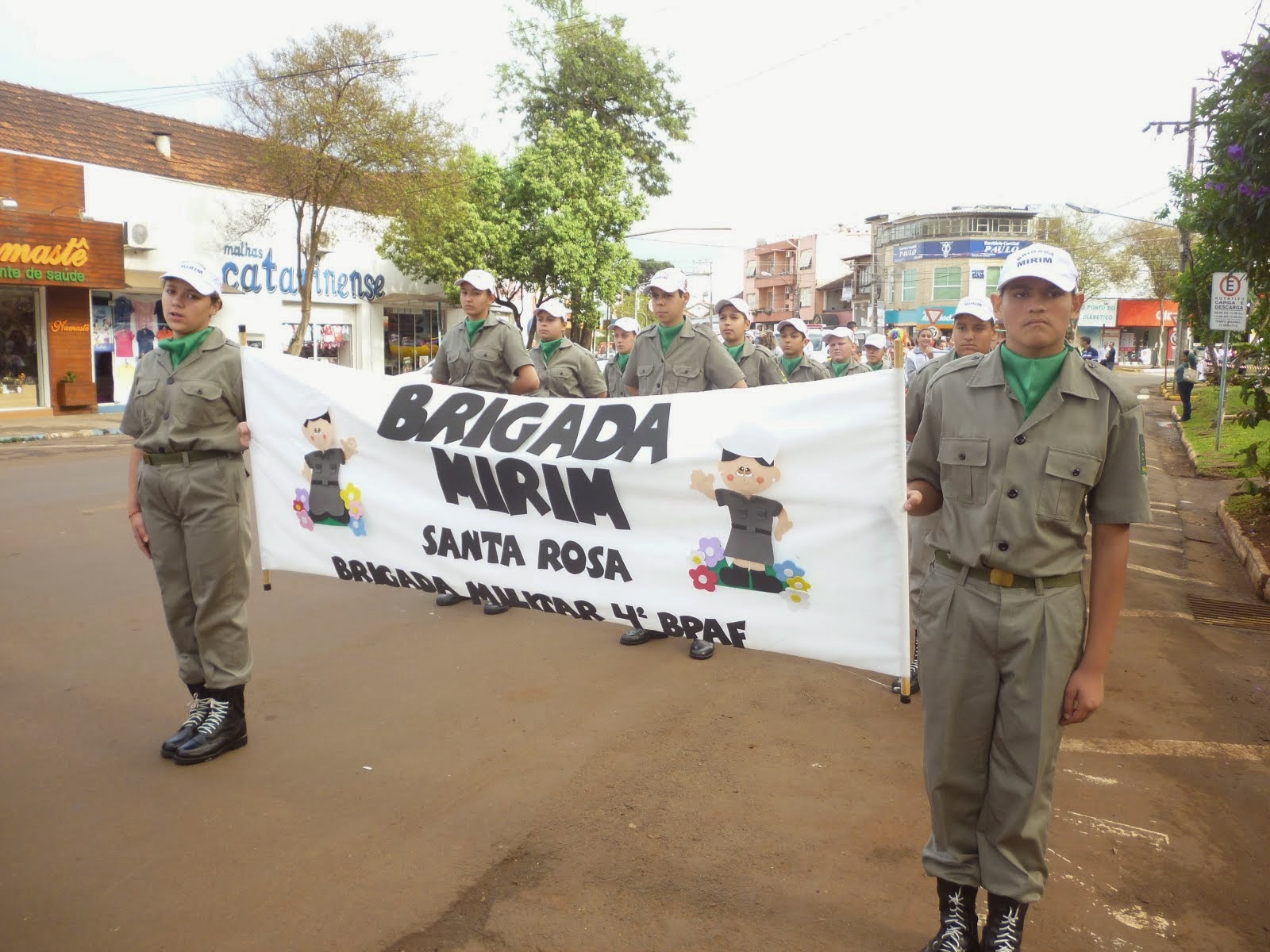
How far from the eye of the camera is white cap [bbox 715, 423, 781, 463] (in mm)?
3816

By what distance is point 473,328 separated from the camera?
7.33 metres

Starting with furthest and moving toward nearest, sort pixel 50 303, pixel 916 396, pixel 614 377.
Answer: pixel 50 303 → pixel 614 377 → pixel 916 396

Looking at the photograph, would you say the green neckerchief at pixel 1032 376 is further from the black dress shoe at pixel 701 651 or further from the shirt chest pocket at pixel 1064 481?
the black dress shoe at pixel 701 651

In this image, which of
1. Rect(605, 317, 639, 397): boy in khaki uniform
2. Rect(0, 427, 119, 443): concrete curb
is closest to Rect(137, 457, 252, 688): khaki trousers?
Rect(605, 317, 639, 397): boy in khaki uniform

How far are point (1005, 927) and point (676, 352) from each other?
4557 millimetres

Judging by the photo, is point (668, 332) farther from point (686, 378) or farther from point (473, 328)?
point (473, 328)

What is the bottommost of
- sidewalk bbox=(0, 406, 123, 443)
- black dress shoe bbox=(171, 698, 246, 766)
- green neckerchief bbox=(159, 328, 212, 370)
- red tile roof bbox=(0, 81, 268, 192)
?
black dress shoe bbox=(171, 698, 246, 766)

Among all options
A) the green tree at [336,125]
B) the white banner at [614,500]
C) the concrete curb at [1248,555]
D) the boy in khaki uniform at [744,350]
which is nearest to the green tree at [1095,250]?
the green tree at [336,125]

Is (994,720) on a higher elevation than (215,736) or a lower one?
higher

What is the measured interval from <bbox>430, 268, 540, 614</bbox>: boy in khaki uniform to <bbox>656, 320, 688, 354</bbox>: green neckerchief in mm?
898

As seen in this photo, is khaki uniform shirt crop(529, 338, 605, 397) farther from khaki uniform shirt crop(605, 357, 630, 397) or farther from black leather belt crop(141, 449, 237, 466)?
black leather belt crop(141, 449, 237, 466)

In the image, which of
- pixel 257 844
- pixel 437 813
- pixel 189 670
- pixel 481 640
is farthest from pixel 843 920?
pixel 481 640

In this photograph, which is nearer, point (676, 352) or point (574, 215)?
point (676, 352)

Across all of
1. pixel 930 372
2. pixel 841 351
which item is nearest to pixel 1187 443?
pixel 841 351
